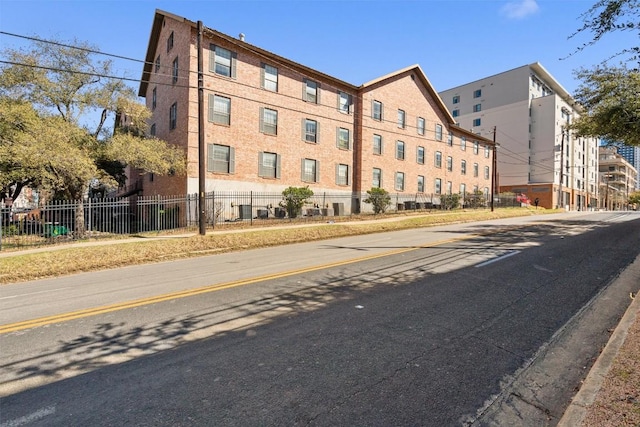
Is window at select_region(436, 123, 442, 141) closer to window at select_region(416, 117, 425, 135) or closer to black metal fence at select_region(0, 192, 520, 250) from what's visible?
window at select_region(416, 117, 425, 135)

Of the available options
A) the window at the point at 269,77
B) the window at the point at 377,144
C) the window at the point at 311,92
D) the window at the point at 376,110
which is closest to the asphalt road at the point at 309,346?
the window at the point at 269,77

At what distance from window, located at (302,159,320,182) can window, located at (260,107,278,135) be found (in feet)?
10.8

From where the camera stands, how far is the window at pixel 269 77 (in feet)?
77.7

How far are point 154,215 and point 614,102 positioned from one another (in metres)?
25.0

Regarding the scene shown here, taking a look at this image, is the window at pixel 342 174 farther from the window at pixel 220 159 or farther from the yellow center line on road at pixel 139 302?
the yellow center line on road at pixel 139 302

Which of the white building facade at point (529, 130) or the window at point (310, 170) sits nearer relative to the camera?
the window at point (310, 170)

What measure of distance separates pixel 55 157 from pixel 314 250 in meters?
11.0

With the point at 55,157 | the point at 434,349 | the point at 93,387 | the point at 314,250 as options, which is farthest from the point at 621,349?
the point at 55,157

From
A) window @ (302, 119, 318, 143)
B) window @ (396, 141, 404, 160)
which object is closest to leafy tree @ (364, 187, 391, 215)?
window @ (302, 119, 318, 143)

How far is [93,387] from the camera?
10.6 ft

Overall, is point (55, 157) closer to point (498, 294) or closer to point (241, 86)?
point (241, 86)

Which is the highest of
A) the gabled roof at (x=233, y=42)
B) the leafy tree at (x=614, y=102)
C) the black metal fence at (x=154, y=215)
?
the gabled roof at (x=233, y=42)

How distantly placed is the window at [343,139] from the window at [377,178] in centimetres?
357

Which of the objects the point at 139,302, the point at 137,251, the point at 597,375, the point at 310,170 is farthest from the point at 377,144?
the point at 597,375
